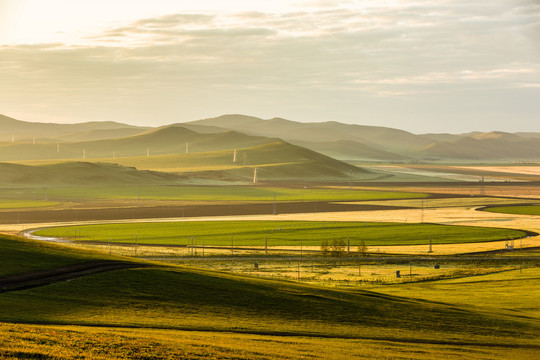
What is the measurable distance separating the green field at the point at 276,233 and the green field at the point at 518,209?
3604cm

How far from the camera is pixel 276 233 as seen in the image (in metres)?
124

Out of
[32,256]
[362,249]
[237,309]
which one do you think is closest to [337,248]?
[362,249]

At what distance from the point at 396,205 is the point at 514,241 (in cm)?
7136

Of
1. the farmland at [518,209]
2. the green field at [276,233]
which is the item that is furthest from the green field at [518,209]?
the green field at [276,233]

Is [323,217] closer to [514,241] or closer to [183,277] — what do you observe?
[514,241]

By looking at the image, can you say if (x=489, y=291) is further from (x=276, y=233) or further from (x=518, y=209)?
(x=518, y=209)

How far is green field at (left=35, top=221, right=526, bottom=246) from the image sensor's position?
115 metres

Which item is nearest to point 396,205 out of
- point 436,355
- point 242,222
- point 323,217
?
point 323,217

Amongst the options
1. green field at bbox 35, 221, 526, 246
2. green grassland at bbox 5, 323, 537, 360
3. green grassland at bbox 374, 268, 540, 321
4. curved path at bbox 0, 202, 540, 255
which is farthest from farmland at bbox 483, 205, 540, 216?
green grassland at bbox 5, 323, 537, 360

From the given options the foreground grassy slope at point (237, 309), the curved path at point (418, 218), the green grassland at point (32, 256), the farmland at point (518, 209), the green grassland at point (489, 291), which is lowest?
the green grassland at point (489, 291)

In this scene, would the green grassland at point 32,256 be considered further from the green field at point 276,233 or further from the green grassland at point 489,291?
the green field at point 276,233

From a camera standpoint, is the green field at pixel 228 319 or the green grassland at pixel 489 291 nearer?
the green field at pixel 228 319

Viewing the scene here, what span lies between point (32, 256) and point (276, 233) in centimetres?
6947

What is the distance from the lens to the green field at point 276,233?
114750mm
